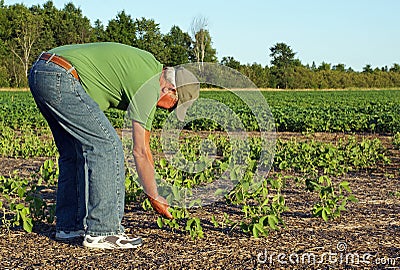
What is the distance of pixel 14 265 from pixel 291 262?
63.7 inches

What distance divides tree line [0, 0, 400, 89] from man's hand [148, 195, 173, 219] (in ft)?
165

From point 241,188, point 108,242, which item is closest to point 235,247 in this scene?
point 108,242

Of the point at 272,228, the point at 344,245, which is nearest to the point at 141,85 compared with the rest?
the point at 272,228

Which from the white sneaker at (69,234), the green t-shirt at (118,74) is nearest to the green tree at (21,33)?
the white sneaker at (69,234)

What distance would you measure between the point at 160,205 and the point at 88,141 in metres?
0.63

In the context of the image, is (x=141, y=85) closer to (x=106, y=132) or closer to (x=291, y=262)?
(x=106, y=132)

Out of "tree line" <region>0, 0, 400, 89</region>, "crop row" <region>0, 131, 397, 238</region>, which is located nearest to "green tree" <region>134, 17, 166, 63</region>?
"tree line" <region>0, 0, 400, 89</region>

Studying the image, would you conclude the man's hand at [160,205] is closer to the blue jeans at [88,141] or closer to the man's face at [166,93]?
the blue jeans at [88,141]

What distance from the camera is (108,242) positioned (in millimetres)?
3729

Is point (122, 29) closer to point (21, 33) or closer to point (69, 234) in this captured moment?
point (21, 33)

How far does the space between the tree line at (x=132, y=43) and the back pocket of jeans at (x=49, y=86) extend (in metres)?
50.5

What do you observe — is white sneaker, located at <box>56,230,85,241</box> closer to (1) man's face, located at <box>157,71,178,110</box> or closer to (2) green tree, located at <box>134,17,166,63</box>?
(1) man's face, located at <box>157,71,178,110</box>

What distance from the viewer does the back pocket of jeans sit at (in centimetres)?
358

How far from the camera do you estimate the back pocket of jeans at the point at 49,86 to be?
3.58m
